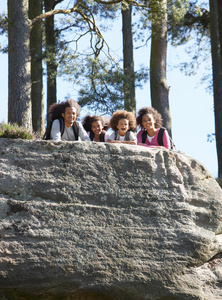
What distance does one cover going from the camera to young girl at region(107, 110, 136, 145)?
6219mm

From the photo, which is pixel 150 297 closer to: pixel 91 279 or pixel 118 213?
pixel 91 279

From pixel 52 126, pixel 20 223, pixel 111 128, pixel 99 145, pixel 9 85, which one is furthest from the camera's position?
pixel 9 85

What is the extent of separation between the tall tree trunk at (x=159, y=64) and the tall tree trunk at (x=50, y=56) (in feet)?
9.12

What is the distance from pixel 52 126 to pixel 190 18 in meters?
11.5

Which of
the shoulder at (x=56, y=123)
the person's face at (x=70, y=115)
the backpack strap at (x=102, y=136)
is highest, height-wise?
the person's face at (x=70, y=115)

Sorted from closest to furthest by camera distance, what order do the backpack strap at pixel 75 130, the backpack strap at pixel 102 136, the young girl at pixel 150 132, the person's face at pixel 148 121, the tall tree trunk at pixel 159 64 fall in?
the backpack strap at pixel 75 130 → the young girl at pixel 150 132 → the person's face at pixel 148 121 → the backpack strap at pixel 102 136 → the tall tree trunk at pixel 159 64

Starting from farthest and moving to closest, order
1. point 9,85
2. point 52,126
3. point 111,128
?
point 9,85 → point 111,128 → point 52,126

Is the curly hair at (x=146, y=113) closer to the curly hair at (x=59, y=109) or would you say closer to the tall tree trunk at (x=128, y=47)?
the curly hair at (x=59, y=109)

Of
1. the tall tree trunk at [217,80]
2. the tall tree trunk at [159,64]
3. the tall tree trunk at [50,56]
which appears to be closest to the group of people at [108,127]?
the tall tree trunk at [159,64]

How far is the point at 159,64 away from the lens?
12.0 metres

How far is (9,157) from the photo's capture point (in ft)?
15.2

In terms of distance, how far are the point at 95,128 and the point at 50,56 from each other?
224 inches

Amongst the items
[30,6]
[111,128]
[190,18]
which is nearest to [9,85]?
[30,6]

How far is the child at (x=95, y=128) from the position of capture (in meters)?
6.47
